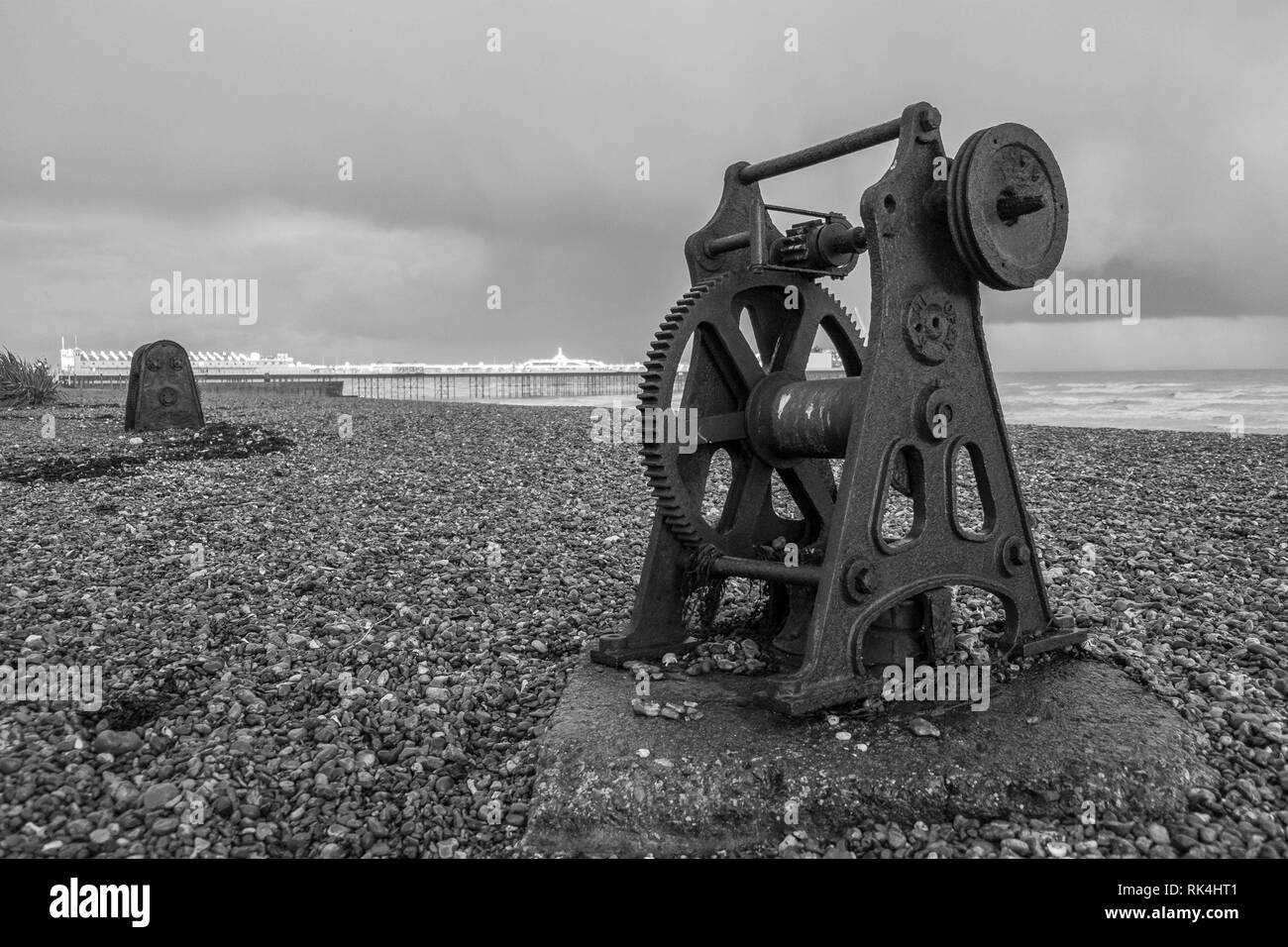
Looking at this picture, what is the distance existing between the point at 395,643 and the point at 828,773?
284 centimetres

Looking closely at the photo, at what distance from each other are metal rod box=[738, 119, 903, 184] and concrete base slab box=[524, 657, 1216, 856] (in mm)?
2567

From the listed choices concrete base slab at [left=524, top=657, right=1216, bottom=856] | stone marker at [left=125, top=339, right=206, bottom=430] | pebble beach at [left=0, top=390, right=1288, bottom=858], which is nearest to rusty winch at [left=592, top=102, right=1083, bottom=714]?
concrete base slab at [left=524, top=657, right=1216, bottom=856]

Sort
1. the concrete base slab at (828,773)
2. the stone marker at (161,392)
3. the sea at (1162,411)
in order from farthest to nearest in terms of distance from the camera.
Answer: the sea at (1162,411) → the stone marker at (161,392) → the concrete base slab at (828,773)

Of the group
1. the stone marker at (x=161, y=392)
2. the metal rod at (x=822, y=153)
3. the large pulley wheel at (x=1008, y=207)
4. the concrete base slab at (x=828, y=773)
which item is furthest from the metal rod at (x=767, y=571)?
the stone marker at (x=161, y=392)

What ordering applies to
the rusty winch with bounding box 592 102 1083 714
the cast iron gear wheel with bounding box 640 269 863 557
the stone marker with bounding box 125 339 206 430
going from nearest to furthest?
1. the rusty winch with bounding box 592 102 1083 714
2. the cast iron gear wheel with bounding box 640 269 863 557
3. the stone marker with bounding box 125 339 206 430

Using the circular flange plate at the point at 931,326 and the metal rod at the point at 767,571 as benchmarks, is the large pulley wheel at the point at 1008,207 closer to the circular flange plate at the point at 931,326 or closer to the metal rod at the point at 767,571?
the circular flange plate at the point at 931,326

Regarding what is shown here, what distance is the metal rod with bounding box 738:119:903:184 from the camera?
4.41m

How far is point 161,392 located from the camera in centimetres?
1750

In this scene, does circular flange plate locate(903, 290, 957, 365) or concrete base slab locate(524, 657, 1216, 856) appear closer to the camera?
concrete base slab locate(524, 657, 1216, 856)

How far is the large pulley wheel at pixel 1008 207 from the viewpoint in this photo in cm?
423

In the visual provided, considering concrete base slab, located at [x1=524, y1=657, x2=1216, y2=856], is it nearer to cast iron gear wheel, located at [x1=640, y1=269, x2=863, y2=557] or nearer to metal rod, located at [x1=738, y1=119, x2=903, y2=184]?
cast iron gear wheel, located at [x1=640, y1=269, x2=863, y2=557]

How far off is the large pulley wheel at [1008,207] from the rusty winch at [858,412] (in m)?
0.01
